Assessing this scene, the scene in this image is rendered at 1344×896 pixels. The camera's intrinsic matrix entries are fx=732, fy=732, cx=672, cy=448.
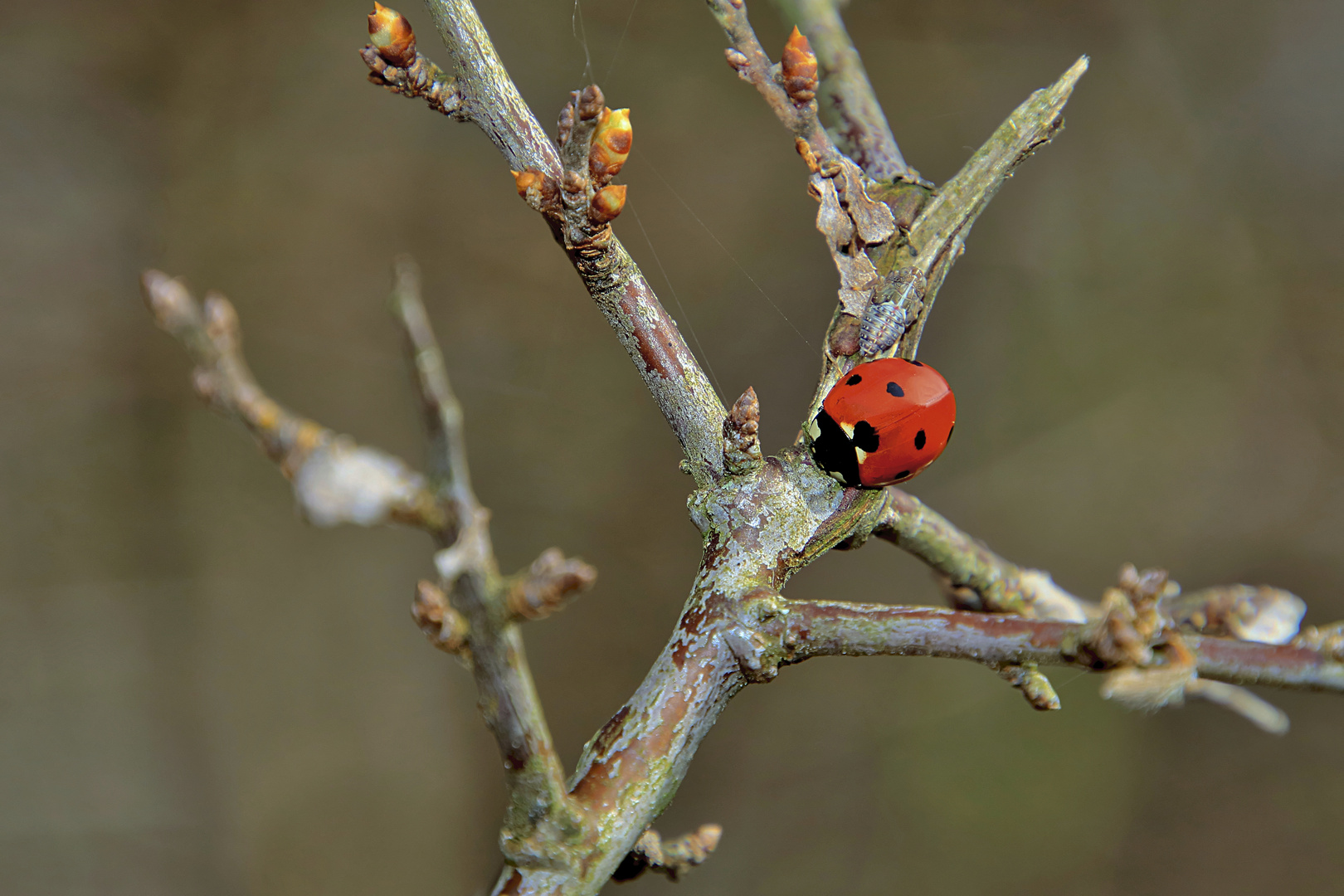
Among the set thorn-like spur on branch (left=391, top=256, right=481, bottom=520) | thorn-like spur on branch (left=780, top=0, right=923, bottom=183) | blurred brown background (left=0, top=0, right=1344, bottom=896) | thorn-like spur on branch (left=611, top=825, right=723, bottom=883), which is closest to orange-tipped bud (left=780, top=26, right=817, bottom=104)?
thorn-like spur on branch (left=780, top=0, right=923, bottom=183)

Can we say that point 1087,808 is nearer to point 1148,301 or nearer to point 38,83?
point 1148,301

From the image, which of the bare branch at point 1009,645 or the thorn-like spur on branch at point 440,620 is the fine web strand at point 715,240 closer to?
the bare branch at point 1009,645

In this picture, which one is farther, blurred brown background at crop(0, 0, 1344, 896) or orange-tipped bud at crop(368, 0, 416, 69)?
blurred brown background at crop(0, 0, 1344, 896)

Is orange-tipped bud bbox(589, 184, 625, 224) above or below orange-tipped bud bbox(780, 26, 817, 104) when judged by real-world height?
below

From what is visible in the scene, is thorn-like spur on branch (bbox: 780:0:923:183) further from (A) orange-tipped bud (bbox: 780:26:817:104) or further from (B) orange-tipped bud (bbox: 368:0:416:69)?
(B) orange-tipped bud (bbox: 368:0:416:69)

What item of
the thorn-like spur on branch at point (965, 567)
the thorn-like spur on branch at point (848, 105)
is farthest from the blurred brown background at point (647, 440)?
the thorn-like spur on branch at point (965, 567)

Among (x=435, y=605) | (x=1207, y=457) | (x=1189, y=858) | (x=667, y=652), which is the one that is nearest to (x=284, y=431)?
(x=435, y=605)

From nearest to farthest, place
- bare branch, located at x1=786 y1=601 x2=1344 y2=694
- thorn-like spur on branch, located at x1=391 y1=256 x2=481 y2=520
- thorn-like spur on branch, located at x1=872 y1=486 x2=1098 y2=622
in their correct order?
thorn-like spur on branch, located at x1=391 y1=256 x2=481 y2=520 < bare branch, located at x1=786 y1=601 x2=1344 y2=694 < thorn-like spur on branch, located at x1=872 y1=486 x2=1098 y2=622
